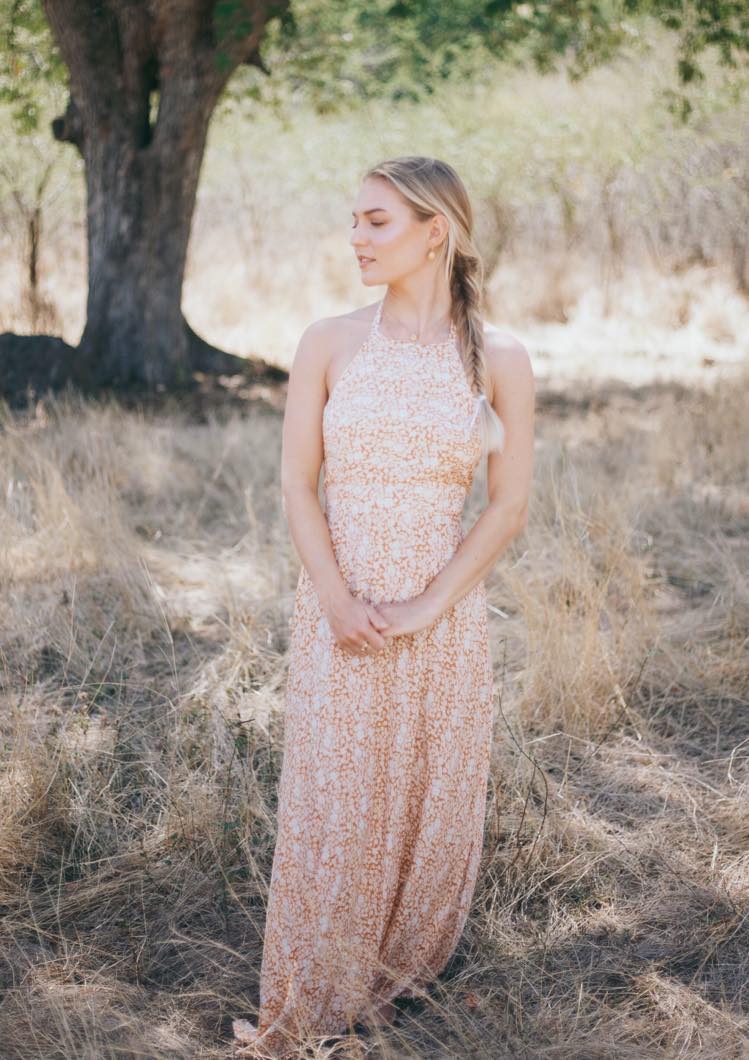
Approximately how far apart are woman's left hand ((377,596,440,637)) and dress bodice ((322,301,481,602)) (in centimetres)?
4

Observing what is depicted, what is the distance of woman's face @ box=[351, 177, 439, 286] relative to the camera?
2135mm

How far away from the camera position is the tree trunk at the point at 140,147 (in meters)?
7.56

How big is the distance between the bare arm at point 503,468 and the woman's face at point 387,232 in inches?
9.8

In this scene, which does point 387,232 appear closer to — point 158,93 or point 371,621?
point 371,621

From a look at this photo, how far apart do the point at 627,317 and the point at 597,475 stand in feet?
25.8

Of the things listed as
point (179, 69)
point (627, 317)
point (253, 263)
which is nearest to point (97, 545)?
point (179, 69)

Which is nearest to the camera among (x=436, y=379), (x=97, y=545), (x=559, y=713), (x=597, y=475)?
(x=436, y=379)

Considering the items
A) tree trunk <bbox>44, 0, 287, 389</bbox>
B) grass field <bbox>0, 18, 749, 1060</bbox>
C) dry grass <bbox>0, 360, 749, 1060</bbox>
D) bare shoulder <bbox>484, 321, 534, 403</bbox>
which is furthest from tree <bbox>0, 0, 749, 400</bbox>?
bare shoulder <bbox>484, 321, 534, 403</bbox>

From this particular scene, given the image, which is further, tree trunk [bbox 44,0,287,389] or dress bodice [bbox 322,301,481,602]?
tree trunk [bbox 44,0,287,389]

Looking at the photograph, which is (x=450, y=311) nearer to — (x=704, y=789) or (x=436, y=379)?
(x=436, y=379)

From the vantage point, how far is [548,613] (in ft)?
12.3

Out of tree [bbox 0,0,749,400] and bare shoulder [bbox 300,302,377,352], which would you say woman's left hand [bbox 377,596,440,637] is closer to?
bare shoulder [bbox 300,302,377,352]

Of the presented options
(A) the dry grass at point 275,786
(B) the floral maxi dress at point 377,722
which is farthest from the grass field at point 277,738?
(B) the floral maxi dress at point 377,722

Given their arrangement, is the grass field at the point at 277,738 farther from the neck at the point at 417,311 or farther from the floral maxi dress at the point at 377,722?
the neck at the point at 417,311
